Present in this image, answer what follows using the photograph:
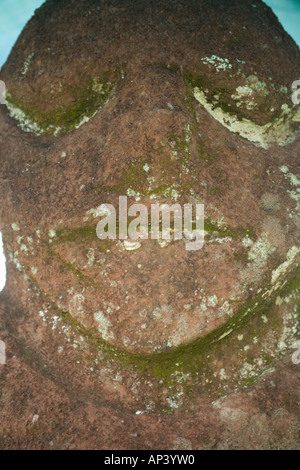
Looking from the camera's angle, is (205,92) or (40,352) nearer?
(40,352)

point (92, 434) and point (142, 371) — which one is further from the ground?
point (142, 371)

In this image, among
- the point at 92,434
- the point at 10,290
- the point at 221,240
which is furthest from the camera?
the point at 10,290

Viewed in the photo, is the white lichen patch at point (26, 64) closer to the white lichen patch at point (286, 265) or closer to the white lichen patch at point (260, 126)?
Result: the white lichen patch at point (260, 126)

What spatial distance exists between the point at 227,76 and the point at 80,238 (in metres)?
1.44

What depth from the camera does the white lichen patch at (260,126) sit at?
2.89 m

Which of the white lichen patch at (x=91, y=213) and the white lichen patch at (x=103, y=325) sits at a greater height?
the white lichen patch at (x=91, y=213)

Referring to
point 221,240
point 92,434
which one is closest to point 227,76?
point 221,240

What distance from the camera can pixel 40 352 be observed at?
257 centimetres

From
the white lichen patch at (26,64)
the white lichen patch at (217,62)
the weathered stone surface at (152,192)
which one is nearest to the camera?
the weathered stone surface at (152,192)

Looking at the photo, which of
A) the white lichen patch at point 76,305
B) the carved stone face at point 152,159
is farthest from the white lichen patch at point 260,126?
the white lichen patch at point 76,305

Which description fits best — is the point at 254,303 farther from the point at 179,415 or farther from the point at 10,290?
the point at 10,290

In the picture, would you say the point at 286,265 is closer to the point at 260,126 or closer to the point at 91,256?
the point at 260,126

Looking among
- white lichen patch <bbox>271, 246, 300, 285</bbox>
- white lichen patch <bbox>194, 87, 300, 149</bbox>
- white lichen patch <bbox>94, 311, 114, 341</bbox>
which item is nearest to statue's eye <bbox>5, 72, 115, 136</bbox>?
white lichen patch <bbox>194, 87, 300, 149</bbox>

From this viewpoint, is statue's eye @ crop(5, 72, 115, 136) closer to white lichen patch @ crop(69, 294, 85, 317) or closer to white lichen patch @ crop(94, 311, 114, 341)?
white lichen patch @ crop(69, 294, 85, 317)
